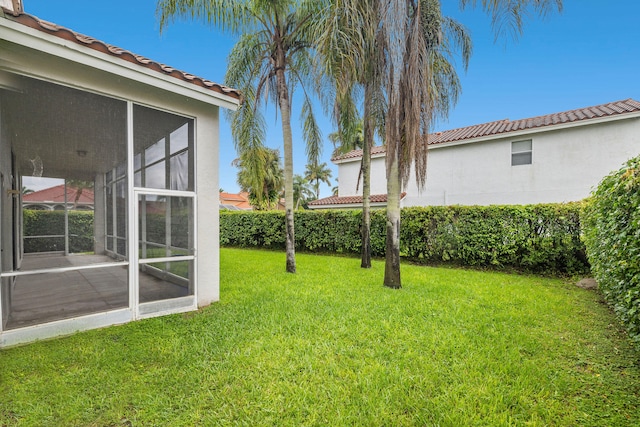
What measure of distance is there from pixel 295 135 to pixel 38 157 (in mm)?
6775

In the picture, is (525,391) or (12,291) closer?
(525,391)

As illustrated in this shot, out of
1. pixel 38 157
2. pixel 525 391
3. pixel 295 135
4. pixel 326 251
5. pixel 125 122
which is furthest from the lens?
pixel 326 251

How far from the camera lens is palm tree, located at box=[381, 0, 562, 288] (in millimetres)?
5535

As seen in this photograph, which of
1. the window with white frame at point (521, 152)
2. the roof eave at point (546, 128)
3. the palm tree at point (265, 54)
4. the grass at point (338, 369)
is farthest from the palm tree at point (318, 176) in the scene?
the grass at point (338, 369)

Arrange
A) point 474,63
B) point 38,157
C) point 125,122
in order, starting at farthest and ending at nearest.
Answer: point 474,63 → point 38,157 → point 125,122

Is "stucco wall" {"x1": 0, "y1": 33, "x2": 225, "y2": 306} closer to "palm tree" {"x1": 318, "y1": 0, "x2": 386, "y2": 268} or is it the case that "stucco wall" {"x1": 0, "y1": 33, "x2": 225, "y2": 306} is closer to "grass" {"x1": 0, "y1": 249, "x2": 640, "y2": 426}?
"grass" {"x1": 0, "y1": 249, "x2": 640, "y2": 426}

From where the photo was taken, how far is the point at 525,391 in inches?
110

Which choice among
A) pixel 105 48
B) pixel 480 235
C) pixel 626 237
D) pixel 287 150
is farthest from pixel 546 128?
pixel 105 48

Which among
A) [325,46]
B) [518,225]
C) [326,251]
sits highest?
[325,46]

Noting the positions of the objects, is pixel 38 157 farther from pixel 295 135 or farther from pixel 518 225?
pixel 518 225

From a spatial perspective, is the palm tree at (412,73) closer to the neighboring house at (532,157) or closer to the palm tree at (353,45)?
the palm tree at (353,45)

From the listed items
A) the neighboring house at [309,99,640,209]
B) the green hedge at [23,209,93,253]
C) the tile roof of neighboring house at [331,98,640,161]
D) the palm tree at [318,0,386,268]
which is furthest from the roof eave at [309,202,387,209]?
the green hedge at [23,209,93,253]

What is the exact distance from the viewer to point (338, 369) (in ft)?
10.6

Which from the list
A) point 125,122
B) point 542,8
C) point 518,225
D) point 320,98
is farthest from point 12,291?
point 518,225
